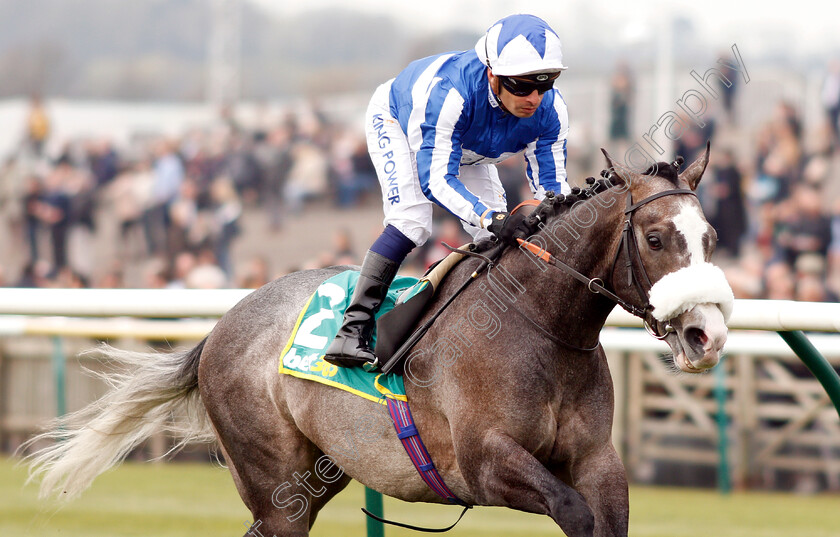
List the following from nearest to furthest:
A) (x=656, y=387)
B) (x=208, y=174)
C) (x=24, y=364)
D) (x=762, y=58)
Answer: (x=656, y=387) < (x=24, y=364) < (x=762, y=58) < (x=208, y=174)

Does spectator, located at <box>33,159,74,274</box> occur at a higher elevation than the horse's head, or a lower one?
lower

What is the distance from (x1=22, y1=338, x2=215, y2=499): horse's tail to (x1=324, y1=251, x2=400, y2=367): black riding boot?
952mm

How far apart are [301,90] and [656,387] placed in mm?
11296

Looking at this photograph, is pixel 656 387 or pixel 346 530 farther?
pixel 656 387

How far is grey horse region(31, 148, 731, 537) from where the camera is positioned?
2947mm

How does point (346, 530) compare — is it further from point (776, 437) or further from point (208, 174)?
point (208, 174)

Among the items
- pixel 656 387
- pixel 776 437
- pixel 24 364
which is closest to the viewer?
pixel 776 437

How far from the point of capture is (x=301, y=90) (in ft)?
58.3

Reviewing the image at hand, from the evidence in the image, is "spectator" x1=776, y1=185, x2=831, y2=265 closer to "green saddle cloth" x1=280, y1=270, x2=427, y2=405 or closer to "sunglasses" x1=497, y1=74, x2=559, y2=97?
"green saddle cloth" x1=280, y1=270, x2=427, y2=405

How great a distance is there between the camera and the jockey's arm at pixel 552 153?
3705 millimetres

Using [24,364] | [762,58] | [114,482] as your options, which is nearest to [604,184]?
[114,482]

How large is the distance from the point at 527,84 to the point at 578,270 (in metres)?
0.61

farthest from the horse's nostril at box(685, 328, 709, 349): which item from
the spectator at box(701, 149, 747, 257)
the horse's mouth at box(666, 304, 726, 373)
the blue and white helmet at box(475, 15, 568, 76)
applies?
the spectator at box(701, 149, 747, 257)

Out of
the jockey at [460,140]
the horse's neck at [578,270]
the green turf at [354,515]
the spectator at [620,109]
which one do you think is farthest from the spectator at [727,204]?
the horse's neck at [578,270]
